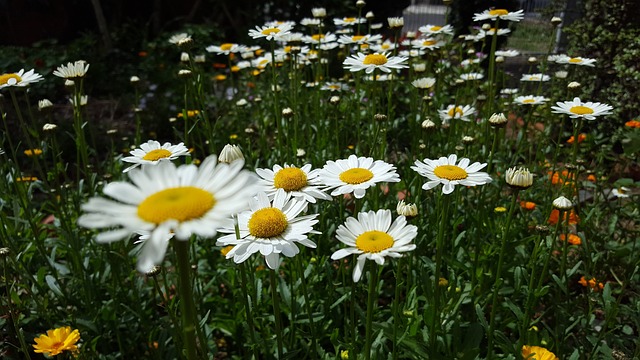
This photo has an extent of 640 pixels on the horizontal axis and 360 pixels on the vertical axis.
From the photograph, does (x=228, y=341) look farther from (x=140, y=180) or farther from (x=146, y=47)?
(x=146, y=47)

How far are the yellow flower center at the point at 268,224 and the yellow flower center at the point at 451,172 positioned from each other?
0.43m

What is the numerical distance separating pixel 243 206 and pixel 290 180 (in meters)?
0.53

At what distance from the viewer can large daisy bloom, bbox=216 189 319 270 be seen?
3.44ft

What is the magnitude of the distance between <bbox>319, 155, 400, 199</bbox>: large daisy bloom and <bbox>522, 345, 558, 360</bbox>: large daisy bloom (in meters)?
0.61

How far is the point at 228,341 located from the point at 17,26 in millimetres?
6875

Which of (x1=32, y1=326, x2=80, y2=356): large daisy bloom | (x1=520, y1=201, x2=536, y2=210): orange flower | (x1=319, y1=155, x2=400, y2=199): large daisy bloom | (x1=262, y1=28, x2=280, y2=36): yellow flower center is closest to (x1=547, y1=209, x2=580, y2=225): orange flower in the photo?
(x1=520, y1=201, x2=536, y2=210): orange flower

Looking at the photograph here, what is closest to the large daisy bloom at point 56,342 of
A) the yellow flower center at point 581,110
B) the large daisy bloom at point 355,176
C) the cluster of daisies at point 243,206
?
the cluster of daisies at point 243,206

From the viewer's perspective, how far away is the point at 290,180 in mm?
1214

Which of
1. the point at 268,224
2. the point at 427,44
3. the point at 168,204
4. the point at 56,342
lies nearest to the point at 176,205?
the point at 168,204

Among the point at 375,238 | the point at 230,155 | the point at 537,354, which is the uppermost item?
the point at 230,155

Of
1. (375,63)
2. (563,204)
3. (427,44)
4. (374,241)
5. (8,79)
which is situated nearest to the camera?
(374,241)

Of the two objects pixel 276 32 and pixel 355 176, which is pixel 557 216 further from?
pixel 276 32

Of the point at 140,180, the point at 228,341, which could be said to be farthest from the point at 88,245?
the point at 140,180

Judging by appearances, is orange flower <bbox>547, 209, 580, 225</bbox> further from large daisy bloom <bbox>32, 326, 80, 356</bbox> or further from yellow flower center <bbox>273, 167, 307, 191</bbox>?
large daisy bloom <bbox>32, 326, 80, 356</bbox>
